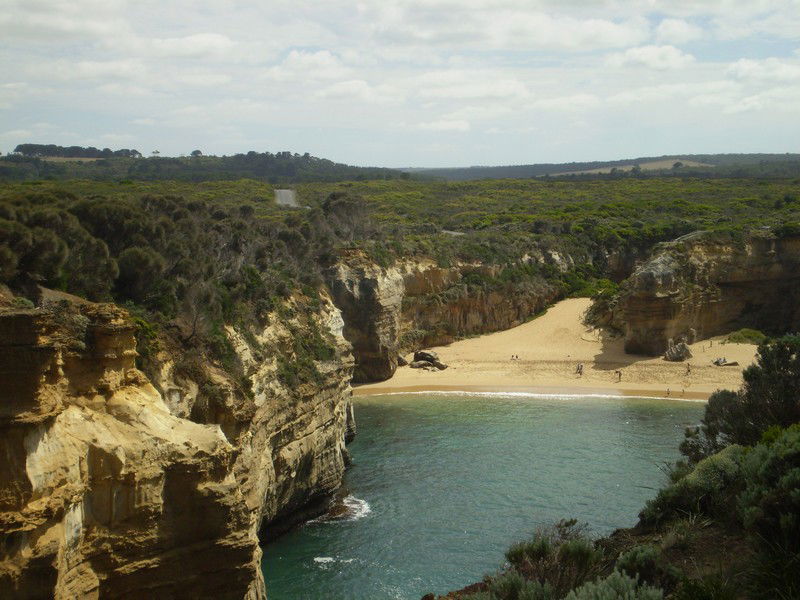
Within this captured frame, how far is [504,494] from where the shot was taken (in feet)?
93.6

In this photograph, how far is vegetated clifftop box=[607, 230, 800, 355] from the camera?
48.6 meters

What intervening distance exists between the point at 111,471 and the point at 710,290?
145 ft

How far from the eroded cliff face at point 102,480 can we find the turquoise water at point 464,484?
6.80 m

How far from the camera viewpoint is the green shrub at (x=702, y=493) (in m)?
13.4

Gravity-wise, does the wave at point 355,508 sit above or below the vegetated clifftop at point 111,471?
below

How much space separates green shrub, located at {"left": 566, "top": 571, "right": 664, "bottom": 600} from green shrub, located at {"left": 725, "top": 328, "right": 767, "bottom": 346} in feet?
142

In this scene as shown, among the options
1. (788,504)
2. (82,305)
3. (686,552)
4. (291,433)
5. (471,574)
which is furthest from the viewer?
(291,433)

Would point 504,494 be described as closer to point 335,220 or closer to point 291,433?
point 291,433

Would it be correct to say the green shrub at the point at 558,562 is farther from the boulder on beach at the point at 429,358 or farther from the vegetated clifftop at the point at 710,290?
A: the vegetated clifftop at the point at 710,290

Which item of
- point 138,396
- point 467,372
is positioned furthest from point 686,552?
point 467,372

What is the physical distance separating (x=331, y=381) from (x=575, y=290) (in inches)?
1429

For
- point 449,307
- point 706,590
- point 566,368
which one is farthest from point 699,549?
point 449,307

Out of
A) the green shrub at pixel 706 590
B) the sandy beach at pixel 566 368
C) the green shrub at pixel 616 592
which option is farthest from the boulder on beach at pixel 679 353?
the green shrub at pixel 616 592

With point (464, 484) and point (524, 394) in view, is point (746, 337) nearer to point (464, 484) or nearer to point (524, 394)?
point (524, 394)
